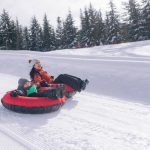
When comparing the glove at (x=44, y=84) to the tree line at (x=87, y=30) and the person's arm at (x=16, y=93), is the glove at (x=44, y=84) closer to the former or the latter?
the person's arm at (x=16, y=93)

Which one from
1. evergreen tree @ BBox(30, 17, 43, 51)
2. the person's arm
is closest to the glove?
the person's arm

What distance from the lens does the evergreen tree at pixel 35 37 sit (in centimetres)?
5216

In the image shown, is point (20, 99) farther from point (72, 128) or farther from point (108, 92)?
point (108, 92)

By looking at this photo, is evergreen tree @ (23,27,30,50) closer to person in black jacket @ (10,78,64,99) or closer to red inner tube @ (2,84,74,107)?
person in black jacket @ (10,78,64,99)

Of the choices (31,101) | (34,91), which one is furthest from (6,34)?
(31,101)

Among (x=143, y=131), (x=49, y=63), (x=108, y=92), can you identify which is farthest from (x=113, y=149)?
(x=49, y=63)

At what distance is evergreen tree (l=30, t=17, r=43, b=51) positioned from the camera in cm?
5216

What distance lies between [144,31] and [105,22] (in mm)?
→ 9620

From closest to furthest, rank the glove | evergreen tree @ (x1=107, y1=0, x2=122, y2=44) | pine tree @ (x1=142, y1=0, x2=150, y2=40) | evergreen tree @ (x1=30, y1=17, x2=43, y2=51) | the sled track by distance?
the sled track
the glove
pine tree @ (x1=142, y1=0, x2=150, y2=40)
evergreen tree @ (x1=107, y1=0, x2=122, y2=44)
evergreen tree @ (x1=30, y1=17, x2=43, y2=51)

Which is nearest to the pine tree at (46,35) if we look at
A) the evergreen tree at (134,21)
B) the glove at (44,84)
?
the evergreen tree at (134,21)

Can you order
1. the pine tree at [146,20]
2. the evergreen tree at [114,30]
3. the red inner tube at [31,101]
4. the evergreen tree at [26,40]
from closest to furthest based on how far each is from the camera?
the red inner tube at [31,101]
the pine tree at [146,20]
the evergreen tree at [114,30]
the evergreen tree at [26,40]

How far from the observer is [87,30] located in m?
47.8

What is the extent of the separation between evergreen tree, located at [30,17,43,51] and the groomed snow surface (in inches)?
1620

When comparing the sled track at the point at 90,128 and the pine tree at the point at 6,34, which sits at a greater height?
the pine tree at the point at 6,34
